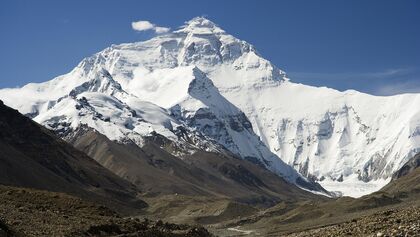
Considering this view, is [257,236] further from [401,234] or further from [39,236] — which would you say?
[401,234]

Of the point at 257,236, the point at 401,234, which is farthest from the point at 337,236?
the point at 257,236

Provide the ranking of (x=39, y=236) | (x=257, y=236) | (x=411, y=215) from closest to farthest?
(x=411, y=215), (x=39, y=236), (x=257, y=236)

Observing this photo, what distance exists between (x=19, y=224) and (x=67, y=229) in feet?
15.7

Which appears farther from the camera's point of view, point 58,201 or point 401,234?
point 58,201

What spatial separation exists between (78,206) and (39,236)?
3564 cm

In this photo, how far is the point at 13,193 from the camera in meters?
101

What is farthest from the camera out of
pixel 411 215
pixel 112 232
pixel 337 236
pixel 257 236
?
pixel 257 236

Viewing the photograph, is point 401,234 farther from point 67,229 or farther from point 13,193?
point 13,193

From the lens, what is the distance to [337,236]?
168 ft

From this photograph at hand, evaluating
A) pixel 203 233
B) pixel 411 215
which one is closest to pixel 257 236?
pixel 203 233

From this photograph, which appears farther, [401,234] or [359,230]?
[359,230]

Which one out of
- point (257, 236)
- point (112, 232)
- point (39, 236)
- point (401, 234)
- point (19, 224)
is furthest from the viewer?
point (257, 236)

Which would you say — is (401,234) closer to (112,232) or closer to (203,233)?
(112,232)

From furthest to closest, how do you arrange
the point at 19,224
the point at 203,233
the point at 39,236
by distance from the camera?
the point at 203,233 → the point at 19,224 → the point at 39,236
